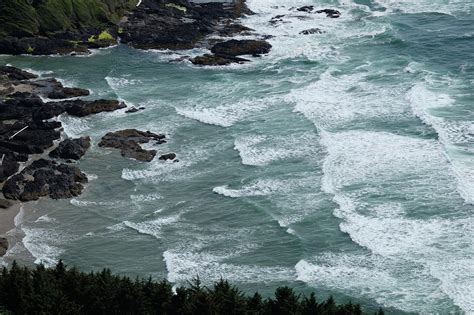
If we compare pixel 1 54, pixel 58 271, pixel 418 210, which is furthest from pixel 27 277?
pixel 1 54

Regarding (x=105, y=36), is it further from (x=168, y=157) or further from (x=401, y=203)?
(x=401, y=203)

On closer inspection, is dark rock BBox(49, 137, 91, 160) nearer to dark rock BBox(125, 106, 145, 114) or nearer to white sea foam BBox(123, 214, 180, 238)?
dark rock BBox(125, 106, 145, 114)

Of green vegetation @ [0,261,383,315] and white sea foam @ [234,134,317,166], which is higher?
green vegetation @ [0,261,383,315]

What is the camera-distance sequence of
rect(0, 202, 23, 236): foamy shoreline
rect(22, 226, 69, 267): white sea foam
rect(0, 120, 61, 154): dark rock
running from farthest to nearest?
rect(0, 120, 61, 154): dark rock < rect(0, 202, 23, 236): foamy shoreline < rect(22, 226, 69, 267): white sea foam

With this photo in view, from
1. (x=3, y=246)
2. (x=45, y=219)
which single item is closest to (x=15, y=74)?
(x=45, y=219)

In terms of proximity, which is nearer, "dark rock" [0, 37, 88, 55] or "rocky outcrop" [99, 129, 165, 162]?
"rocky outcrop" [99, 129, 165, 162]

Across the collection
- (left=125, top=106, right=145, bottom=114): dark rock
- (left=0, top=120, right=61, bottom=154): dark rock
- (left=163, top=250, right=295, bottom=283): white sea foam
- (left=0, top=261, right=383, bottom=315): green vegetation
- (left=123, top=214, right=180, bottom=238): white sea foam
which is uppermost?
(left=0, top=261, right=383, bottom=315): green vegetation

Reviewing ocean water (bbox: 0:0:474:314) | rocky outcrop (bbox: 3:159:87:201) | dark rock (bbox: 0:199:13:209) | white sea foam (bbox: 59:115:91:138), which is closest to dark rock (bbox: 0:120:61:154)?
white sea foam (bbox: 59:115:91:138)

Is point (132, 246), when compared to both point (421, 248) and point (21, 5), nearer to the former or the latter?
point (421, 248)
